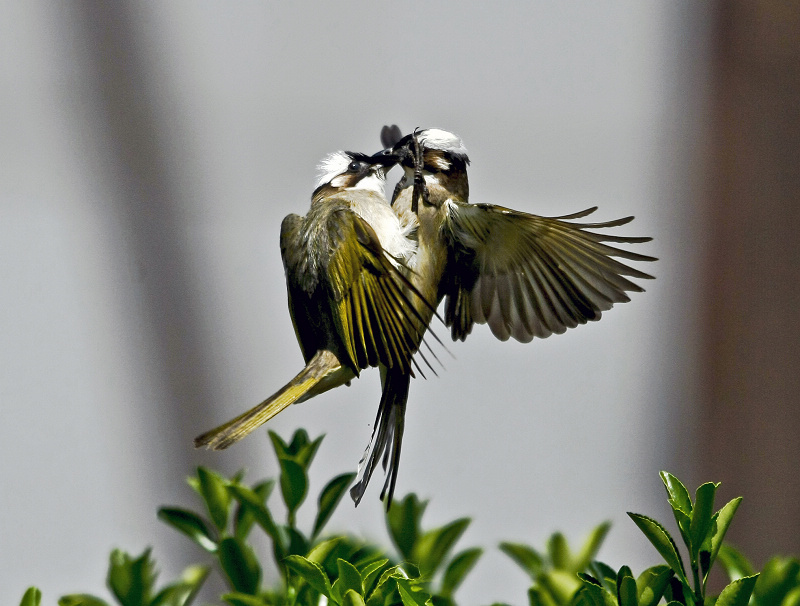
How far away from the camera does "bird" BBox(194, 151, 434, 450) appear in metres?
1.07

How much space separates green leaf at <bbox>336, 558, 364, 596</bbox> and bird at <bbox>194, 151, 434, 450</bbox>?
0.19 m

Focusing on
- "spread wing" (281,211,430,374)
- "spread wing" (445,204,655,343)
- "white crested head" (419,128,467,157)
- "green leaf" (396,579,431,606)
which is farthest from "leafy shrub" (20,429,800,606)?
"white crested head" (419,128,467,157)

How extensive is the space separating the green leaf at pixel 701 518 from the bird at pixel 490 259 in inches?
16.2

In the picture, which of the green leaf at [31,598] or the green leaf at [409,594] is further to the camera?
the green leaf at [31,598]

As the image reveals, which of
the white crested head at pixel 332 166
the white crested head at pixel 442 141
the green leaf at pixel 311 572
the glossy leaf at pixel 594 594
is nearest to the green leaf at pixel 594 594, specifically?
the glossy leaf at pixel 594 594

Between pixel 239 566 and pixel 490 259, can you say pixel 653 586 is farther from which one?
pixel 490 259

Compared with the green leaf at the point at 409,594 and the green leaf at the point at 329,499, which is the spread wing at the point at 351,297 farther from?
the green leaf at the point at 409,594

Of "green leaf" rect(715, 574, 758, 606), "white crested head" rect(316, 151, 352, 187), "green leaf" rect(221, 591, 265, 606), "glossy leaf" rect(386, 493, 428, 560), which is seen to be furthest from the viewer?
"white crested head" rect(316, 151, 352, 187)

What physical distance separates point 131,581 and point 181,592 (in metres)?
0.07

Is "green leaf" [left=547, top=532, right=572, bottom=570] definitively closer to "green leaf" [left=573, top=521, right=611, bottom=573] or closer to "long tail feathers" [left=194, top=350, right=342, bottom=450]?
"green leaf" [left=573, top=521, right=611, bottom=573]

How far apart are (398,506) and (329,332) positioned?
23 centimetres

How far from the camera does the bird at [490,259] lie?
1.30 metres

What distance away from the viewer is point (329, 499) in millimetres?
1097

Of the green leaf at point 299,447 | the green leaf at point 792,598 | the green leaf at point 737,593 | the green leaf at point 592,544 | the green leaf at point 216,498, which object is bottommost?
the green leaf at point 592,544
